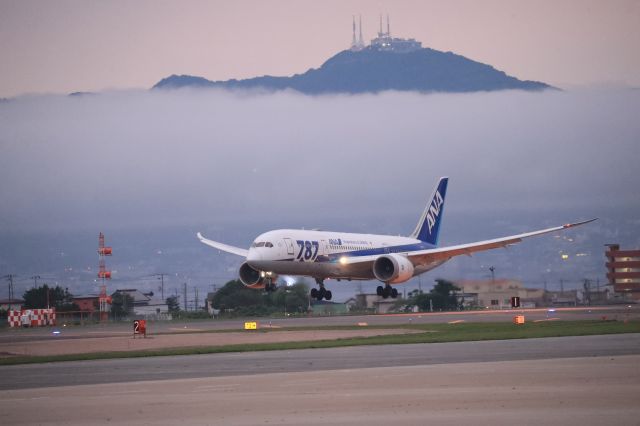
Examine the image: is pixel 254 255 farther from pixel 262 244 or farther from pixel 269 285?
pixel 269 285

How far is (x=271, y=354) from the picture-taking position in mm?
37969

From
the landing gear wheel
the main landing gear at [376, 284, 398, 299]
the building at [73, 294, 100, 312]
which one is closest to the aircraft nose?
the main landing gear at [376, 284, 398, 299]

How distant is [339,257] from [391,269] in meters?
4.62

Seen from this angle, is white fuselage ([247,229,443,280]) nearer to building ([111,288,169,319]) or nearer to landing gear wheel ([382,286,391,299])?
landing gear wheel ([382,286,391,299])

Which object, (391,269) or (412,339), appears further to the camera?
(391,269)

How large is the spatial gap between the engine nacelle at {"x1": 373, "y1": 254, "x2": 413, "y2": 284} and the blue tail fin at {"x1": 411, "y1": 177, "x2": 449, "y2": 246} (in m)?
12.3

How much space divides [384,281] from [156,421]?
58484 millimetres

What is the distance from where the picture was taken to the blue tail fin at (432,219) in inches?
3546

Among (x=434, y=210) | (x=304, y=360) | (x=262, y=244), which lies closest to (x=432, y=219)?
(x=434, y=210)

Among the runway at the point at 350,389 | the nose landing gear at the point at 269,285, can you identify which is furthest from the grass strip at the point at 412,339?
the nose landing gear at the point at 269,285

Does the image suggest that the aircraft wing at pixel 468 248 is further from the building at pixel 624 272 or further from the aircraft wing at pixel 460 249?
the building at pixel 624 272

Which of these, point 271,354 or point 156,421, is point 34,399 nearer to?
point 156,421

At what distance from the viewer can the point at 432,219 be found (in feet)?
302

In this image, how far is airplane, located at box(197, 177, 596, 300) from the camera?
70875 millimetres
